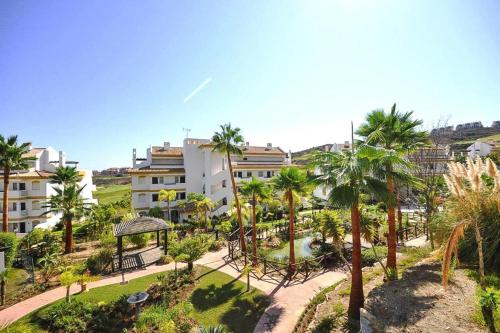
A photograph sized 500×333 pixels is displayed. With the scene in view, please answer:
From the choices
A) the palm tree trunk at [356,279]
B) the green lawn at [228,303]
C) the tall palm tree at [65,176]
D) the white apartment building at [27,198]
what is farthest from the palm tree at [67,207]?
the palm tree trunk at [356,279]

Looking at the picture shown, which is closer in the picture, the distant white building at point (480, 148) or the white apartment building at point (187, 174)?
the white apartment building at point (187, 174)

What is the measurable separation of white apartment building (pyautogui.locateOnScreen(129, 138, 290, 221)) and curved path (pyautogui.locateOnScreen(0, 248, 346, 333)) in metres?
17.1

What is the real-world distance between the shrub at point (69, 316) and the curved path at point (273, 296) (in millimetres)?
1935

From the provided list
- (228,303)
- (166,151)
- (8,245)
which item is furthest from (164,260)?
(166,151)

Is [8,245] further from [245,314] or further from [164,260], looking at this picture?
[245,314]

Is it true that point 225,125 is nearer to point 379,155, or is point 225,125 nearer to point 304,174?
point 304,174

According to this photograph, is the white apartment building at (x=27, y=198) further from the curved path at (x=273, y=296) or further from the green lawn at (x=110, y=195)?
the green lawn at (x=110, y=195)

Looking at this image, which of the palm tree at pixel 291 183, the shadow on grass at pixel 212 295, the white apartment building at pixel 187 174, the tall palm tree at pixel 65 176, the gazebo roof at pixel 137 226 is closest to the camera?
the shadow on grass at pixel 212 295

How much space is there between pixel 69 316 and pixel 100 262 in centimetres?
771

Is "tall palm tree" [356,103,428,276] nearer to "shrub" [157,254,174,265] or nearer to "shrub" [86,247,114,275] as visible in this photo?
"shrub" [157,254,174,265]

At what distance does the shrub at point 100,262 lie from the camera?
1912 centimetres

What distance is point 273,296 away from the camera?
46.3 ft

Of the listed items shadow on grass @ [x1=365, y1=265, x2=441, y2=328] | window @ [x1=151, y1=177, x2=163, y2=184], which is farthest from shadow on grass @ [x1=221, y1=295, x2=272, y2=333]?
window @ [x1=151, y1=177, x2=163, y2=184]

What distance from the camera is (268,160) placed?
46.2 metres
